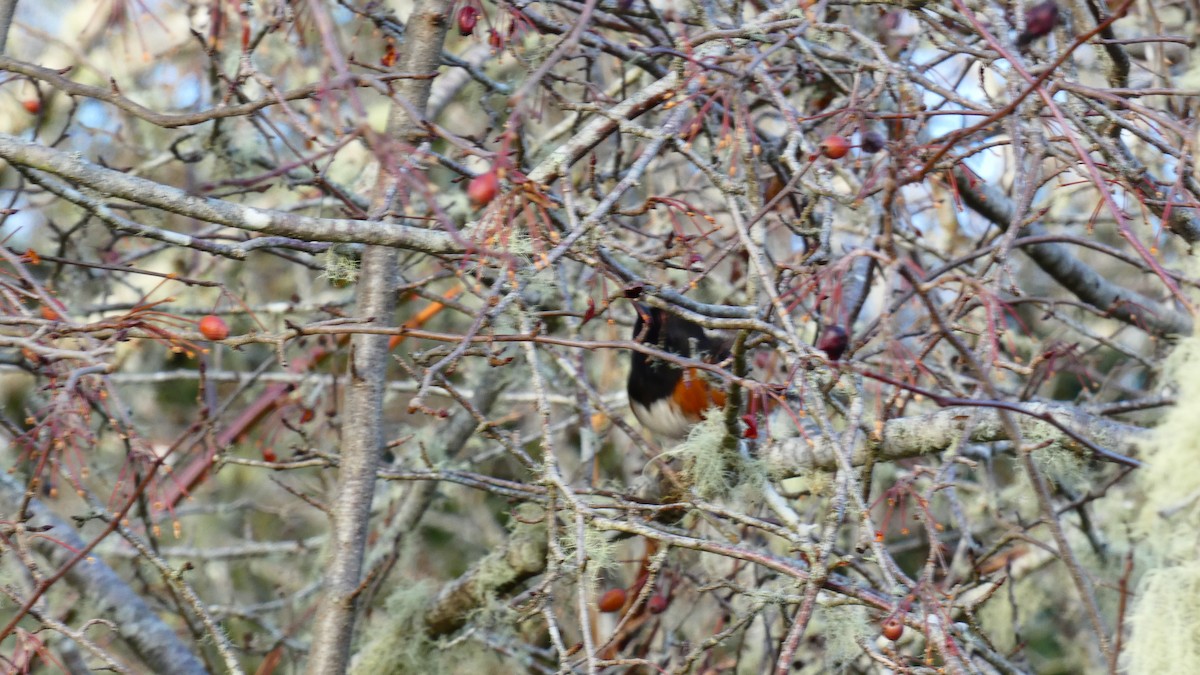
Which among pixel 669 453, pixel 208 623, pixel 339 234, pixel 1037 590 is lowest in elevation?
pixel 1037 590

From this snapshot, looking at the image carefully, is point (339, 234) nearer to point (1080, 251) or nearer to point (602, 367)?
point (602, 367)

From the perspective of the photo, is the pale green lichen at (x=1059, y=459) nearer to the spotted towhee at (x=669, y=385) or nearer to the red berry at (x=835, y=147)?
the red berry at (x=835, y=147)

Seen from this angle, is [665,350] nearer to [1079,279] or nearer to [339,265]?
[1079,279]

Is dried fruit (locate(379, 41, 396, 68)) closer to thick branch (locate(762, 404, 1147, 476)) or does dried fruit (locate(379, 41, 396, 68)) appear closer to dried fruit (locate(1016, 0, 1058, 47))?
thick branch (locate(762, 404, 1147, 476))

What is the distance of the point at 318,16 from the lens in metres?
1.15

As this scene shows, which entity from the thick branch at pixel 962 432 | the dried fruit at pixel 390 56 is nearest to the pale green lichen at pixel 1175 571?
the thick branch at pixel 962 432

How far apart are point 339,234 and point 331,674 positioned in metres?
0.98

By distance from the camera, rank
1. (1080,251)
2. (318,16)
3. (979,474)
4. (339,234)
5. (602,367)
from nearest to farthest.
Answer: (318,16) < (339,234) < (979,474) < (602,367) < (1080,251)

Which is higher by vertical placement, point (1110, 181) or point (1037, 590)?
point (1110, 181)

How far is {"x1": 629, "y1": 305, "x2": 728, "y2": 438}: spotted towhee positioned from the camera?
3.12 metres

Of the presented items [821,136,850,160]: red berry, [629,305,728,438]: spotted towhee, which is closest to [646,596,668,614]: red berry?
[629,305,728,438]: spotted towhee

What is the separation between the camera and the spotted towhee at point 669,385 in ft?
10.2

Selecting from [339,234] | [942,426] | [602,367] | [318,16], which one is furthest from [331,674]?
[602,367]

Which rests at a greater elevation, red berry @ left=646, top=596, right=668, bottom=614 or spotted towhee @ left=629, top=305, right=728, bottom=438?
spotted towhee @ left=629, top=305, right=728, bottom=438
